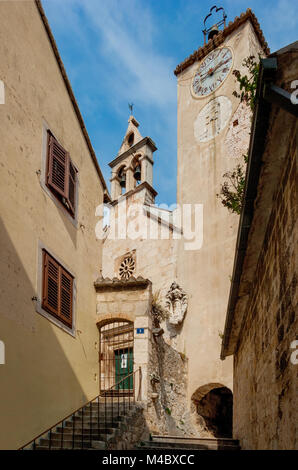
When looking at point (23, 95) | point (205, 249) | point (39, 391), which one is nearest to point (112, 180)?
point (205, 249)

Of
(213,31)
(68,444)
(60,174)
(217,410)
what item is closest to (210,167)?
(213,31)

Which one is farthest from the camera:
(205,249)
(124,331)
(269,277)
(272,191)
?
(205,249)

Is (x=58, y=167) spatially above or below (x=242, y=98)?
above

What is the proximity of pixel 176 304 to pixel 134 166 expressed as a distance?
731 centimetres

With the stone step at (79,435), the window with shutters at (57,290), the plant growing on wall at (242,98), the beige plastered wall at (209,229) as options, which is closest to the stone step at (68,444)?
the stone step at (79,435)

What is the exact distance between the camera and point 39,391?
8.66 meters

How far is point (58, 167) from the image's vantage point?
10.5 m

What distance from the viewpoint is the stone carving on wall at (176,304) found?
1734 centimetres

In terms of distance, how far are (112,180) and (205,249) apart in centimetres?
709

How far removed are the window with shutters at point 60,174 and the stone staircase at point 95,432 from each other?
4.25 m

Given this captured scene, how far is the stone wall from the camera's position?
13.5 ft

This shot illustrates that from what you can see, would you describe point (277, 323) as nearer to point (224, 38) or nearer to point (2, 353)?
point (2, 353)

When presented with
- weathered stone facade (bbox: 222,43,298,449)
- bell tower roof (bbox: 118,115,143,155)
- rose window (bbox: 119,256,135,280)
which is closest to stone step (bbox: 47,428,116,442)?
weathered stone facade (bbox: 222,43,298,449)
